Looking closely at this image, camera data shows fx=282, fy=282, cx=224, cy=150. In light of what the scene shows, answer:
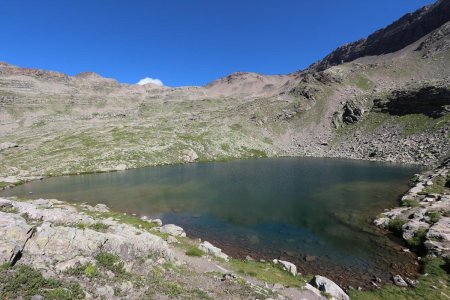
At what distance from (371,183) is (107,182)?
67.1 m

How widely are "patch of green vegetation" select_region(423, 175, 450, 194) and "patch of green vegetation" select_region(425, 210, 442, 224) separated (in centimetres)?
1202

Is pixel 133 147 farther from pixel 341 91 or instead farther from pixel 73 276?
pixel 341 91

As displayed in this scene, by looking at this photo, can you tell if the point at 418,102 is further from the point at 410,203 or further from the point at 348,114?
the point at 410,203

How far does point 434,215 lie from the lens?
3522 centimetres

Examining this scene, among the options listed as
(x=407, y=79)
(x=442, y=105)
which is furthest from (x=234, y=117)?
(x=407, y=79)

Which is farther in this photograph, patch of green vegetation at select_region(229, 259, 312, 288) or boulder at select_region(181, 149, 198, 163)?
boulder at select_region(181, 149, 198, 163)

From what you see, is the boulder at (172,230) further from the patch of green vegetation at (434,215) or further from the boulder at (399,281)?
the patch of green vegetation at (434,215)

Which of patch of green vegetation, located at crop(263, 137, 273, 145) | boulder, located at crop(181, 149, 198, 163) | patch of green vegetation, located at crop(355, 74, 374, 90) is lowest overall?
boulder, located at crop(181, 149, 198, 163)

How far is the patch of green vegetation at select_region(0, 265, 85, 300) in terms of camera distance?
12708 mm

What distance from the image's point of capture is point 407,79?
19238cm

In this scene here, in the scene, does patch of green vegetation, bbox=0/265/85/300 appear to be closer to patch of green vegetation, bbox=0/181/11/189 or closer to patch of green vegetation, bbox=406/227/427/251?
patch of green vegetation, bbox=406/227/427/251

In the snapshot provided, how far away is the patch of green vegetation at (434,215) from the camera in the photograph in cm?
3410

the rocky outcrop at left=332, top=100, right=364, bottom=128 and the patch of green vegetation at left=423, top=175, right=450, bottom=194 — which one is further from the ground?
the rocky outcrop at left=332, top=100, right=364, bottom=128

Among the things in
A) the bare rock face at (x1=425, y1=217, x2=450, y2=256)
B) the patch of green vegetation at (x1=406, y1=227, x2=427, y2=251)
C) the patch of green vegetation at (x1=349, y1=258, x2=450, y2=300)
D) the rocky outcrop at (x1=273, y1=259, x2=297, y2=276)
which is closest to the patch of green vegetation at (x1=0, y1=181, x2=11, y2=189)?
the rocky outcrop at (x1=273, y1=259, x2=297, y2=276)
